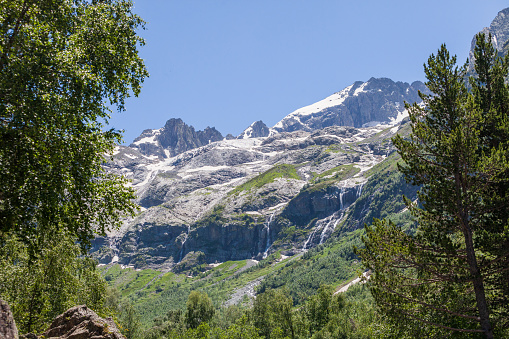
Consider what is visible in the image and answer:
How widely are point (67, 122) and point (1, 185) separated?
430 cm

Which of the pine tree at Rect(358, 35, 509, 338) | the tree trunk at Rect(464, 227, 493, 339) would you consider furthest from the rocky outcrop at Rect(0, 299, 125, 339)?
the tree trunk at Rect(464, 227, 493, 339)

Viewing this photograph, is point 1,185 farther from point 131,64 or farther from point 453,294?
point 453,294

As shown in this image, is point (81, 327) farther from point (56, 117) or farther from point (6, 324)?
point (56, 117)

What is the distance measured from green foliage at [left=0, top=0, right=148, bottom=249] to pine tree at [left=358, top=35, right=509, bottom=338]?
19.4 m

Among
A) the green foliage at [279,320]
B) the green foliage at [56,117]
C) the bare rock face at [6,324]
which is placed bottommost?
the green foliage at [279,320]

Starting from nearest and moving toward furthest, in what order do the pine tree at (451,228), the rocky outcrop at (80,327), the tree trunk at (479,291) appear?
the rocky outcrop at (80,327)
the tree trunk at (479,291)
the pine tree at (451,228)

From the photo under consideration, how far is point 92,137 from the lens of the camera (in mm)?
16891

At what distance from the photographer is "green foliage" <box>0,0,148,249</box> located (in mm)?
14234

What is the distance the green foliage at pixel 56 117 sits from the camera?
14.2 metres

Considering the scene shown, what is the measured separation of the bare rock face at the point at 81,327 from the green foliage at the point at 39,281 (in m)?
6.83

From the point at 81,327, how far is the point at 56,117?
36.7 feet

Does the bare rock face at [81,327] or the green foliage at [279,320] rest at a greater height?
the bare rock face at [81,327]

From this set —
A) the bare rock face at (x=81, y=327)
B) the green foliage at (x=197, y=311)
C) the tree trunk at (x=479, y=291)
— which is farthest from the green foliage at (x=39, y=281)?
the green foliage at (x=197, y=311)

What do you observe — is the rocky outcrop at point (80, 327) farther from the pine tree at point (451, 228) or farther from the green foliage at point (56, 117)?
the pine tree at point (451, 228)
